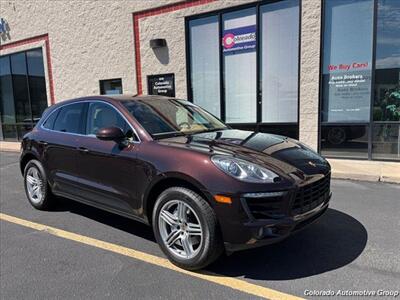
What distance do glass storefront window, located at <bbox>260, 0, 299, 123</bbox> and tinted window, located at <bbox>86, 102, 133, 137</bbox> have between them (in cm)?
607

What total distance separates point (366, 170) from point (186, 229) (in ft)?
17.3

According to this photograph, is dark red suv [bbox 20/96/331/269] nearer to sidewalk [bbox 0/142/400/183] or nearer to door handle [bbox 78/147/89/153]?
door handle [bbox 78/147/89/153]

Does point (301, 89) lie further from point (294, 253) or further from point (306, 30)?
point (294, 253)

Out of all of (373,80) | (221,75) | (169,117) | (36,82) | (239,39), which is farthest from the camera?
(36,82)

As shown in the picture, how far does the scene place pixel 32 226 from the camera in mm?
4816

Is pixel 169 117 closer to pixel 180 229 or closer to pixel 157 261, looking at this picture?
pixel 180 229

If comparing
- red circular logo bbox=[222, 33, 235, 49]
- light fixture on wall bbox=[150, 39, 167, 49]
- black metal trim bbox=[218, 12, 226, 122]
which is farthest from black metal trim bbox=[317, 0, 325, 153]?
light fixture on wall bbox=[150, 39, 167, 49]

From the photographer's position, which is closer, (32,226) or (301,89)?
(32,226)

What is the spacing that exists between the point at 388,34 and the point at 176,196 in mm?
7183

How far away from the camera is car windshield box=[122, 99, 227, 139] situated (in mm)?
4059

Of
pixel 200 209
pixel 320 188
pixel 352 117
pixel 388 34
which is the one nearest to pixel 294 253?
pixel 320 188

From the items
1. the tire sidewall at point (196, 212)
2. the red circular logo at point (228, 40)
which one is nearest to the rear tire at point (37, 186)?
the tire sidewall at point (196, 212)

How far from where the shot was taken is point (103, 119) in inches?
174

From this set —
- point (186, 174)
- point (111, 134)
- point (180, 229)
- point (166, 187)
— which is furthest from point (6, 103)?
point (186, 174)
